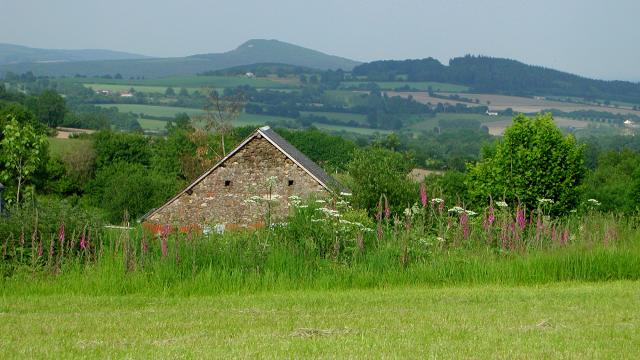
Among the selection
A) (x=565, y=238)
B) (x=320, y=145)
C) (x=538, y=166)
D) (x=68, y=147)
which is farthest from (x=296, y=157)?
(x=320, y=145)

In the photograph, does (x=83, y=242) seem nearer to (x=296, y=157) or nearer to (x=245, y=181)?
(x=296, y=157)

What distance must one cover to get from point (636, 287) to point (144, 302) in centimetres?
742

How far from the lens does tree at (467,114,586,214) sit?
53688 millimetres

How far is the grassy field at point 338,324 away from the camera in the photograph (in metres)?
9.75

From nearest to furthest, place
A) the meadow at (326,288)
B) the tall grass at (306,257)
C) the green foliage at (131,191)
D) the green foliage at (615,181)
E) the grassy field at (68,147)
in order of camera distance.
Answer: the meadow at (326,288)
the tall grass at (306,257)
the green foliage at (615,181)
the green foliage at (131,191)
the grassy field at (68,147)

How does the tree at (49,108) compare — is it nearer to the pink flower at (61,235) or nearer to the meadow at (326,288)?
the pink flower at (61,235)

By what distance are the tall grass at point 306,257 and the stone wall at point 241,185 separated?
29830 mm

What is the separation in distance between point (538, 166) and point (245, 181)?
1635cm

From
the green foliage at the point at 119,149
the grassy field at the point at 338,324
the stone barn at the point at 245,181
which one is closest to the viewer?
the grassy field at the point at 338,324

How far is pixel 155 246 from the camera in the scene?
17.4 metres

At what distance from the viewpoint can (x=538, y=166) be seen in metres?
54.8

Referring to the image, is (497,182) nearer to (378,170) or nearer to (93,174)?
(378,170)

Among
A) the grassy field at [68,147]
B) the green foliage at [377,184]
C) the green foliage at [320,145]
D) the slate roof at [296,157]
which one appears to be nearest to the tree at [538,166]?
the slate roof at [296,157]

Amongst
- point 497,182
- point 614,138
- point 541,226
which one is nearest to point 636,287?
point 541,226
